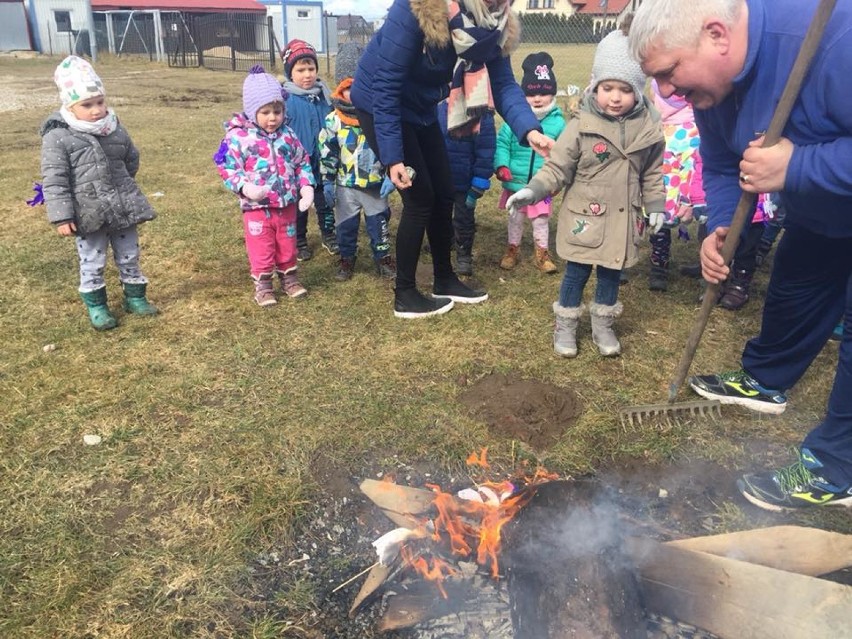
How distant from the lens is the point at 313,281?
4832 mm

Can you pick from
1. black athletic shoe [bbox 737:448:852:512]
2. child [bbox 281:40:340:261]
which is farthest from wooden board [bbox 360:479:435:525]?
child [bbox 281:40:340:261]

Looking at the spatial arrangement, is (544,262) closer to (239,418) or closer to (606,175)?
(606,175)

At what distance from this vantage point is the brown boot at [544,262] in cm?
500

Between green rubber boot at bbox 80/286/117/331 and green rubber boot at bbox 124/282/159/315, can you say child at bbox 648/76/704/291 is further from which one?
green rubber boot at bbox 80/286/117/331

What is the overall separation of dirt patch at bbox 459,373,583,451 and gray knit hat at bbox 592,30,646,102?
165cm

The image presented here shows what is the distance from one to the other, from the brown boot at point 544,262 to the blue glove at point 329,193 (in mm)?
1705

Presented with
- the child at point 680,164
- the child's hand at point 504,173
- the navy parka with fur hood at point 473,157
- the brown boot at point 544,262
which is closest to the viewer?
the child at point 680,164

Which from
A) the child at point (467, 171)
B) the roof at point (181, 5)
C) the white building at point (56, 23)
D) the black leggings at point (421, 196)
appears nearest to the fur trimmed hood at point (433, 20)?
the black leggings at point (421, 196)

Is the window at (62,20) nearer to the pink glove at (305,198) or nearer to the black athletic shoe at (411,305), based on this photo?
the pink glove at (305,198)

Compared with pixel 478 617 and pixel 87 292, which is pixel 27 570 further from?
pixel 87 292

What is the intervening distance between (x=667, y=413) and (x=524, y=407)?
2.33ft

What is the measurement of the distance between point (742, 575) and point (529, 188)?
2.02 metres

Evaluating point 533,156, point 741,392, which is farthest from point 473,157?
point 741,392

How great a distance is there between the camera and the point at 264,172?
13.4 feet
